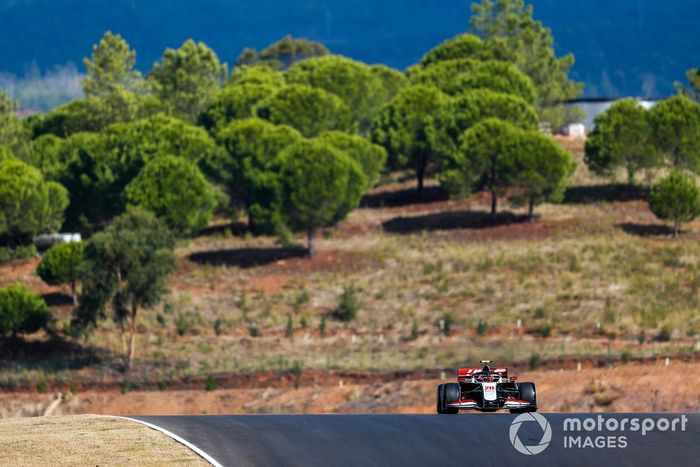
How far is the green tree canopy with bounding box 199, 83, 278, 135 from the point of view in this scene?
128 metres

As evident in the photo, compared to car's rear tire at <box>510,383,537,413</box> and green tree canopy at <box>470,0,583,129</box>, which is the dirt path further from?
green tree canopy at <box>470,0,583,129</box>

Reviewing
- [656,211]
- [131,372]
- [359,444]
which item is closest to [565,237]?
[656,211]

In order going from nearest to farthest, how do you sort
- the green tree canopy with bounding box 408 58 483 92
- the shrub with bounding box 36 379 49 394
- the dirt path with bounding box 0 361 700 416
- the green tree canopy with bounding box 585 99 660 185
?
the dirt path with bounding box 0 361 700 416 < the shrub with bounding box 36 379 49 394 < the green tree canopy with bounding box 585 99 660 185 < the green tree canopy with bounding box 408 58 483 92

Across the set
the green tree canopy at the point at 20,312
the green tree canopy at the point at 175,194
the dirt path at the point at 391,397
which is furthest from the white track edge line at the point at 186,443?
the green tree canopy at the point at 175,194

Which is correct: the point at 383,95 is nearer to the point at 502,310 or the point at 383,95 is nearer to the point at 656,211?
the point at 656,211

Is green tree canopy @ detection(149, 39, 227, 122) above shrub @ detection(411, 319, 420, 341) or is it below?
above

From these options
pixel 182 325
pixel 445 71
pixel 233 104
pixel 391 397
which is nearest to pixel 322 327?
pixel 182 325

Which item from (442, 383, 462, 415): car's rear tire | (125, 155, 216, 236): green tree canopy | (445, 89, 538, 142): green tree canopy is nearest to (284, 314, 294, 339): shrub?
(125, 155, 216, 236): green tree canopy

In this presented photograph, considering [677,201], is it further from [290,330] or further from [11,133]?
[11,133]

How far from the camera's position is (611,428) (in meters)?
34.6

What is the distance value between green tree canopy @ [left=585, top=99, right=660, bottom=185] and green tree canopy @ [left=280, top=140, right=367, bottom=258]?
21.1 metres

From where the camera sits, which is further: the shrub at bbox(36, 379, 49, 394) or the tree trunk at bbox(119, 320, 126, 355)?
the tree trunk at bbox(119, 320, 126, 355)

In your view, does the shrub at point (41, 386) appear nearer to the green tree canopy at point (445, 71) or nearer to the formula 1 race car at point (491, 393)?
the formula 1 race car at point (491, 393)

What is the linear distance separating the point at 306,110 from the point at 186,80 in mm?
38663
